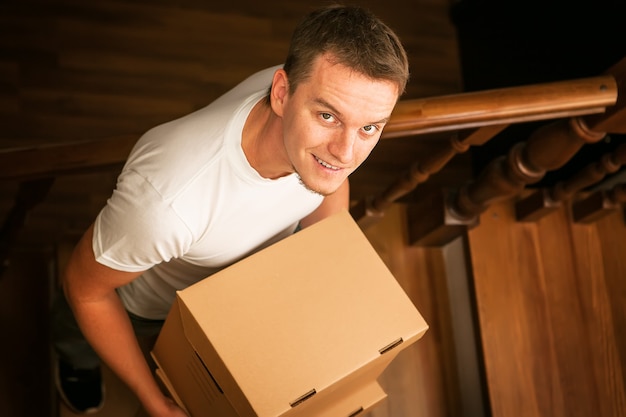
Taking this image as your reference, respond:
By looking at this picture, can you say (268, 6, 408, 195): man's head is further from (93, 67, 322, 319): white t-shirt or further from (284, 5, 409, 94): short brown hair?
(93, 67, 322, 319): white t-shirt

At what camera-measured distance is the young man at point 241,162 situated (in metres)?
1.22

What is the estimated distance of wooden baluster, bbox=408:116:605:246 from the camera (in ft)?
5.34

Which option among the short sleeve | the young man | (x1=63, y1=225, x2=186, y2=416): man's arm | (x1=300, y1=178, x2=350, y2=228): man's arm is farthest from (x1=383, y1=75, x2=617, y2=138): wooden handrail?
(x1=63, y1=225, x2=186, y2=416): man's arm

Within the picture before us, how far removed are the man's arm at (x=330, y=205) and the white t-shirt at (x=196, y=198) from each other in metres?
0.15

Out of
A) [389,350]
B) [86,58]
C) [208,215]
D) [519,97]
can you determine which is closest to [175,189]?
[208,215]

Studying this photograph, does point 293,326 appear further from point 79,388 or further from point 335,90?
point 79,388

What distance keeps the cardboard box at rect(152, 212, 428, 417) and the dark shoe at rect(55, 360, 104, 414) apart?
0.59 m

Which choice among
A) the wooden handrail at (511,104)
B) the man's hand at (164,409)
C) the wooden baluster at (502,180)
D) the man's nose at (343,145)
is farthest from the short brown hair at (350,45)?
the man's hand at (164,409)

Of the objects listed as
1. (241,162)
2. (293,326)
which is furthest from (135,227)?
(293,326)

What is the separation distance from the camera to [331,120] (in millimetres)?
1237

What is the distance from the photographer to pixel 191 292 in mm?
1271

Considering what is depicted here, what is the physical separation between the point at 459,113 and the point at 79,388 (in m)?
1.15

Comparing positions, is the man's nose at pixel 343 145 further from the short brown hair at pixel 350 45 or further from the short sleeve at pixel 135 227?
the short sleeve at pixel 135 227

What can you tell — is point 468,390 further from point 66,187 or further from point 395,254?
point 66,187
